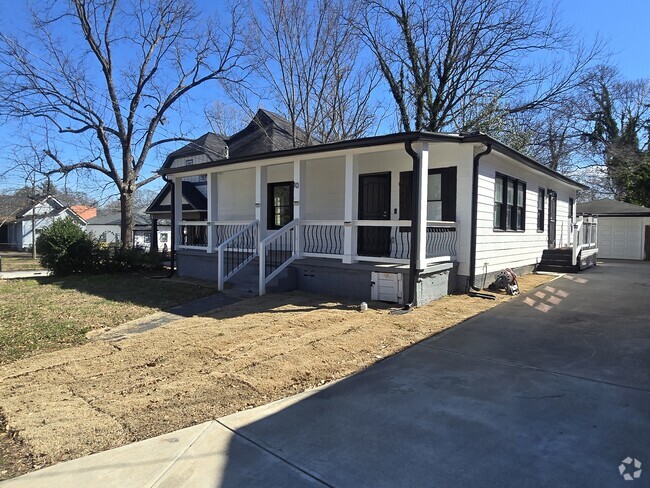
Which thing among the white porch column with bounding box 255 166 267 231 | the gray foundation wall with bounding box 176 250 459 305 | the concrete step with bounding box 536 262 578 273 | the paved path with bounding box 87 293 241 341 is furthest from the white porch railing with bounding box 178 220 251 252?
the concrete step with bounding box 536 262 578 273

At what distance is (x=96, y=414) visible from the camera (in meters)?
3.61

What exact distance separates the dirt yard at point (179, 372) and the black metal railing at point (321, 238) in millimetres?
2835

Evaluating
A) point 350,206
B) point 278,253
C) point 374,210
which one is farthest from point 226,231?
point 350,206

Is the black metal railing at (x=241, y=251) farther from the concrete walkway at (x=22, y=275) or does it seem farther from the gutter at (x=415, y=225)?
the concrete walkway at (x=22, y=275)

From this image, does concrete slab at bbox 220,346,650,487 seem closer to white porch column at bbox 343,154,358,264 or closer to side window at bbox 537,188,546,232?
white porch column at bbox 343,154,358,264

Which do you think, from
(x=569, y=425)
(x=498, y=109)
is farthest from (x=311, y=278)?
(x=498, y=109)

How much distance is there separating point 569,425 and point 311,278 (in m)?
6.49

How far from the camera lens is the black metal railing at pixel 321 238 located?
10000 mm

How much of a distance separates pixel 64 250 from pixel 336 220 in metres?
9.54

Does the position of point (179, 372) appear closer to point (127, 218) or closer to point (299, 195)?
point (299, 195)

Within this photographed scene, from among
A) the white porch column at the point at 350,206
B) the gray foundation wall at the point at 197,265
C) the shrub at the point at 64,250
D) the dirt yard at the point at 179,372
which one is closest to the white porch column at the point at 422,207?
the dirt yard at the point at 179,372

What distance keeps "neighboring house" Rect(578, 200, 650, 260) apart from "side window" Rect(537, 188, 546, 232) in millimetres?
8251

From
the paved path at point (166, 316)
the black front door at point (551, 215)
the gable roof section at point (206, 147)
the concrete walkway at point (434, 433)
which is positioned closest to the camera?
the concrete walkway at point (434, 433)

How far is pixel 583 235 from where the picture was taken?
1421 centimetres
